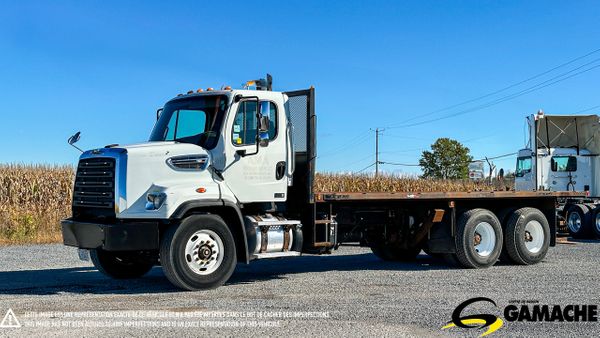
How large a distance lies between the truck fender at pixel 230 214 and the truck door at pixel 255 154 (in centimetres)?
31

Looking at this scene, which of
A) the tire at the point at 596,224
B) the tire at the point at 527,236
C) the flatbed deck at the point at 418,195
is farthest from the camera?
the tire at the point at 596,224

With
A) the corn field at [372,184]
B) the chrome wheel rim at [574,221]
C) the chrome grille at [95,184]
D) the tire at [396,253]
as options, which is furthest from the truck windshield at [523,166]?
the chrome grille at [95,184]

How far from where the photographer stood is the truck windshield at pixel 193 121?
32.8 ft

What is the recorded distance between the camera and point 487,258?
41.4ft

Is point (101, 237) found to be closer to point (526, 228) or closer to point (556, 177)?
point (526, 228)

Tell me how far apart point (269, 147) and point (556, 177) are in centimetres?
1448

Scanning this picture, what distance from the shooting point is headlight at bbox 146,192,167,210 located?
9125mm

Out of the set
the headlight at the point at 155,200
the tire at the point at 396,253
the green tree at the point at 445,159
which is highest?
the green tree at the point at 445,159

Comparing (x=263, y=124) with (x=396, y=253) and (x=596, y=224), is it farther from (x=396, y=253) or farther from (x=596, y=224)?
(x=596, y=224)

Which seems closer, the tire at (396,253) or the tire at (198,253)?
the tire at (198,253)

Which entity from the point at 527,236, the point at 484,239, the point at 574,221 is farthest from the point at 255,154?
the point at 574,221

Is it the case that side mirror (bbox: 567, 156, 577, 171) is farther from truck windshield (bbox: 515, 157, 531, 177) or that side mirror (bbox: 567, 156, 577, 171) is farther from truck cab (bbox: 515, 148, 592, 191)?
truck windshield (bbox: 515, 157, 531, 177)

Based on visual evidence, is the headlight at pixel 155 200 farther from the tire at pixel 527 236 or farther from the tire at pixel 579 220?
the tire at pixel 579 220

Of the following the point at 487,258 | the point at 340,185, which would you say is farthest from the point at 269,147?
the point at 340,185
